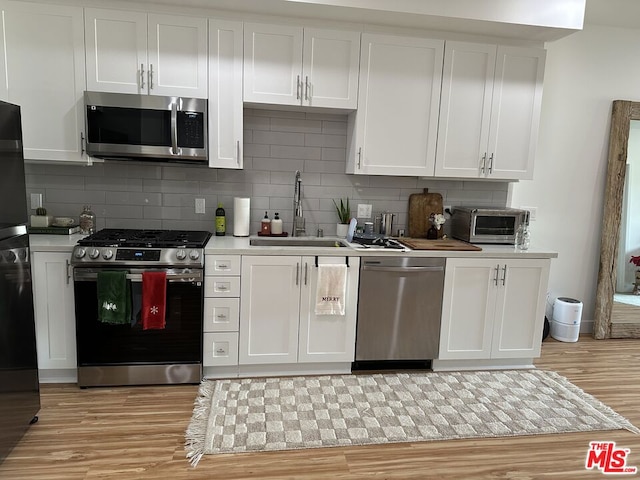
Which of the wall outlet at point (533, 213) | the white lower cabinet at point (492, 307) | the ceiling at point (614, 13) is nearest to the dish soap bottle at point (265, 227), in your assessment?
the white lower cabinet at point (492, 307)

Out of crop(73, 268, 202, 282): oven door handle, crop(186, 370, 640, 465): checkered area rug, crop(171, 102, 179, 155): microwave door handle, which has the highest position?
crop(171, 102, 179, 155): microwave door handle

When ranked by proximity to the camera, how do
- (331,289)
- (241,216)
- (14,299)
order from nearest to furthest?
1. (14,299)
2. (331,289)
3. (241,216)

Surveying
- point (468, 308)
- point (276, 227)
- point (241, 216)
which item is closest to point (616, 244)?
point (468, 308)

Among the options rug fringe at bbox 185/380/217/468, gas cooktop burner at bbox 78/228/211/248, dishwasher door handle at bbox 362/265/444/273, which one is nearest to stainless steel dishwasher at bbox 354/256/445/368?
dishwasher door handle at bbox 362/265/444/273

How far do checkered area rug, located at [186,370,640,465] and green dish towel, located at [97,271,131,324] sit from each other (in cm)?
73

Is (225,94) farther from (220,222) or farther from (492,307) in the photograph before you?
(492,307)

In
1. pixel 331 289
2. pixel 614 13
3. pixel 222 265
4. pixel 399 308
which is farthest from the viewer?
pixel 614 13

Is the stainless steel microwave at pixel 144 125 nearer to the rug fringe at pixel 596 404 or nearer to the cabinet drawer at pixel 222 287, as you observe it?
the cabinet drawer at pixel 222 287

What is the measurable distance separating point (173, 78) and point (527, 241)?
2.86 m

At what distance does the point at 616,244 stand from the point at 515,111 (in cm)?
178

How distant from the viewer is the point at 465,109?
10.8 feet

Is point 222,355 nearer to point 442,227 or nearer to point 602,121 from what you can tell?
point 442,227

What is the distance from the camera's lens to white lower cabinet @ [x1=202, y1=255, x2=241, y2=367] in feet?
9.51

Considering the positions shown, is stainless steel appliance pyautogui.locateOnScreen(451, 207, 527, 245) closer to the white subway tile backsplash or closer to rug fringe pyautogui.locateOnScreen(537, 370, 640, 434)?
the white subway tile backsplash
